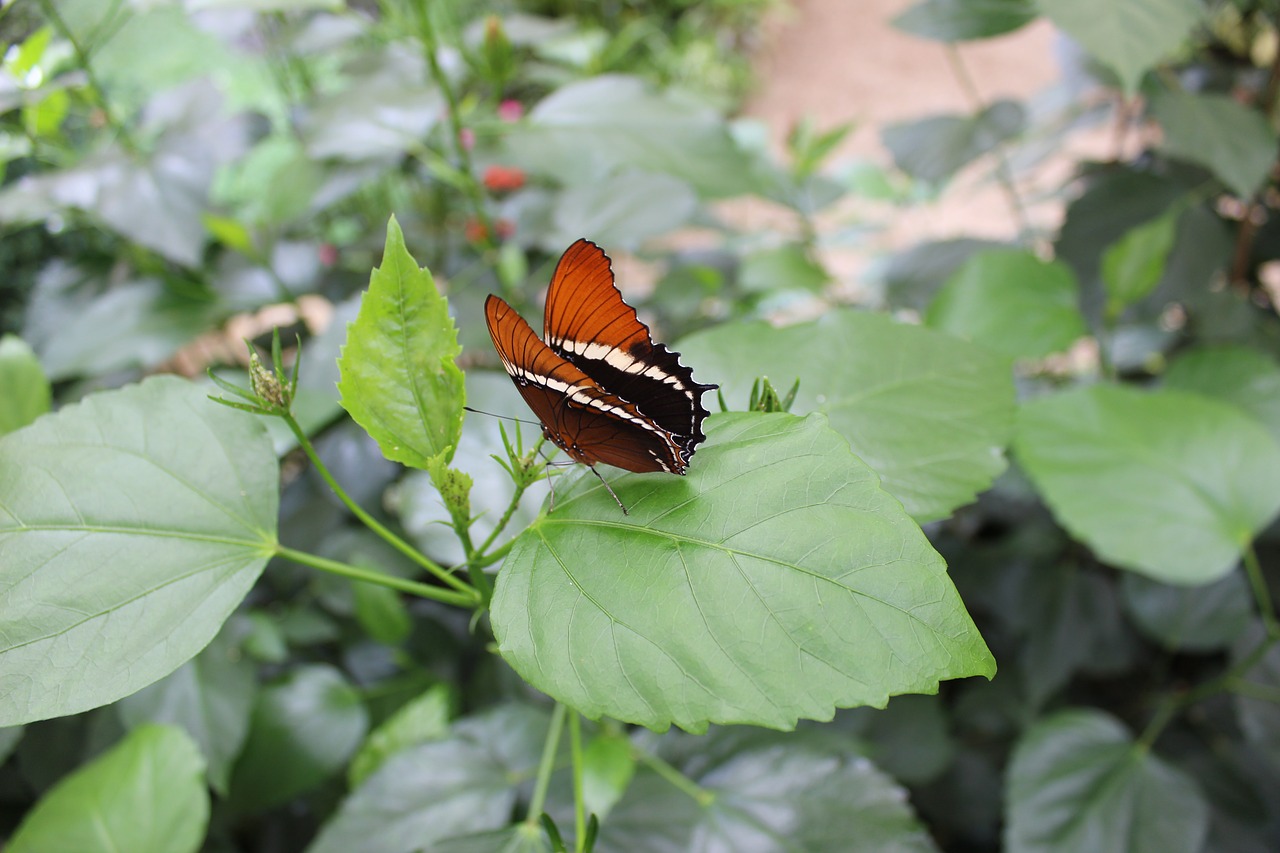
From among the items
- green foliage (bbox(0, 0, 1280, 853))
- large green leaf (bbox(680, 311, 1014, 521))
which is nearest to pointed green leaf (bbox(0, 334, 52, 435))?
green foliage (bbox(0, 0, 1280, 853))

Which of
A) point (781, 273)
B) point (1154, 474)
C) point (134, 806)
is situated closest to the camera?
point (134, 806)

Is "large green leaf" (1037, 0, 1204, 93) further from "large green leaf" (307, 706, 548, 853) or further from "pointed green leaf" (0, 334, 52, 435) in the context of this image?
"pointed green leaf" (0, 334, 52, 435)

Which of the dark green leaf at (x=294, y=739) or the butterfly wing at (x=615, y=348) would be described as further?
the dark green leaf at (x=294, y=739)

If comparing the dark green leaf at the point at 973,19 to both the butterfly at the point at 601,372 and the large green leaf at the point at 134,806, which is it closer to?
the butterfly at the point at 601,372

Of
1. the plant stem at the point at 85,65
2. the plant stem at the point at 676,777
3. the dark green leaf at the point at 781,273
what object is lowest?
the plant stem at the point at 676,777

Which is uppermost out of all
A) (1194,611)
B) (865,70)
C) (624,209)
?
(624,209)

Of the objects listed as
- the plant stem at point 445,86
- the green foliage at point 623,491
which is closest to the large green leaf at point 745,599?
the green foliage at point 623,491

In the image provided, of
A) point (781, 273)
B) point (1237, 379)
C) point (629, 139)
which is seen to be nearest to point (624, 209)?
point (629, 139)

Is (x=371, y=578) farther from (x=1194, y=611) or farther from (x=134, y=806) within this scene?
(x=1194, y=611)
